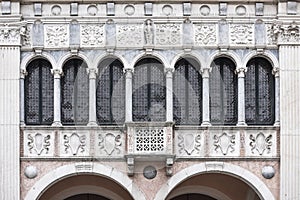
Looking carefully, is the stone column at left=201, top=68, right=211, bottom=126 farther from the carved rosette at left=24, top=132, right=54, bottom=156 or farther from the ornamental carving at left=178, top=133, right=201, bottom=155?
the carved rosette at left=24, top=132, right=54, bottom=156

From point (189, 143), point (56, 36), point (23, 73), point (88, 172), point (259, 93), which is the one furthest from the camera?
point (259, 93)

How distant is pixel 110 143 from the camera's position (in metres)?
32.8

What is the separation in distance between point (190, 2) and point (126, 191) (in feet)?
18.4

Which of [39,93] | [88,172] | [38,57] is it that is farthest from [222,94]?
[38,57]

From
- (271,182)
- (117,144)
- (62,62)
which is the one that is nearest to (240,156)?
(271,182)

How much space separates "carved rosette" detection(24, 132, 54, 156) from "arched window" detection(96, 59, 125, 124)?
151 cm

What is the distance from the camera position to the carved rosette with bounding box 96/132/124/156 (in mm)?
32750

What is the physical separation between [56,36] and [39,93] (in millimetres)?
1641

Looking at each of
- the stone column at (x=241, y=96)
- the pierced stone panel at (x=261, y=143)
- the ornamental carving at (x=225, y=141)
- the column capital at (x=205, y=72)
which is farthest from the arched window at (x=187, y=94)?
the pierced stone panel at (x=261, y=143)

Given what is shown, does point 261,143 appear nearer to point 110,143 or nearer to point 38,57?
point 110,143

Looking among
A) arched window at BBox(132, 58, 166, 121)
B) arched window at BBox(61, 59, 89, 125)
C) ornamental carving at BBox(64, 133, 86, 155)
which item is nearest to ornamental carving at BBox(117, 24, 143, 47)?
arched window at BBox(132, 58, 166, 121)

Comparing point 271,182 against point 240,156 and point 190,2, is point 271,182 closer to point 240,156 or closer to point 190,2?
point 240,156

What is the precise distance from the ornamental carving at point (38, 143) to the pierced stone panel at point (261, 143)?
17.8ft

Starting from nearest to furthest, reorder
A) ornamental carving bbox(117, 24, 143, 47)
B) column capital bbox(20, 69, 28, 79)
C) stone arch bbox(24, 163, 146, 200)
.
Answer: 1. stone arch bbox(24, 163, 146, 200)
2. column capital bbox(20, 69, 28, 79)
3. ornamental carving bbox(117, 24, 143, 47)
